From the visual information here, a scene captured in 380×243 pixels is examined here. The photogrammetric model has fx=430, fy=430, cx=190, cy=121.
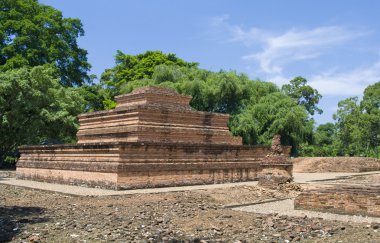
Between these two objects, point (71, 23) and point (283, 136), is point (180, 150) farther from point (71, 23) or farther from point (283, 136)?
point (71, 23)

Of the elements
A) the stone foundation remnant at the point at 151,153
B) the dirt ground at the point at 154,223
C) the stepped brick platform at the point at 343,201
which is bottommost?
the dirt ground at the point at 154,223

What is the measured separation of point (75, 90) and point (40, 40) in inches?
214

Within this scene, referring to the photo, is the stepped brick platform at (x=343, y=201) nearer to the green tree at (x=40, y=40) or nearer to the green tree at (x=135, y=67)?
the green tree at (x=40, y=40)

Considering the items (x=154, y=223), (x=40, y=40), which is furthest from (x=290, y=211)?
(x=40, y=40)

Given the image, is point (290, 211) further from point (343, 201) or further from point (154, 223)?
point (154, 223)

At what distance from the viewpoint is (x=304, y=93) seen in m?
53.8

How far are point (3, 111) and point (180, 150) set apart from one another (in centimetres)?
1289

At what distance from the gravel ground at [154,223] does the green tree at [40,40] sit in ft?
69.8

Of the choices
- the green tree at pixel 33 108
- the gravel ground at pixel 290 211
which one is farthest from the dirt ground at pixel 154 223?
the green tree at pixel 33 108

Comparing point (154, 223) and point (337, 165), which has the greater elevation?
point (337, 165)

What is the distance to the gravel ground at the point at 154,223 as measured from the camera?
7430 millimetres

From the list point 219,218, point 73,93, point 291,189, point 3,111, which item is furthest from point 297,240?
point 73,93

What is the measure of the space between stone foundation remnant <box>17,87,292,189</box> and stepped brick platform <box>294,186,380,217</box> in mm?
4151

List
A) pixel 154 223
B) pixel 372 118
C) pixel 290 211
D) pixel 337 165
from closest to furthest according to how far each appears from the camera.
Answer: pixel 154 223, pixel 290 211, pixel 337 165, pixel 372 118
